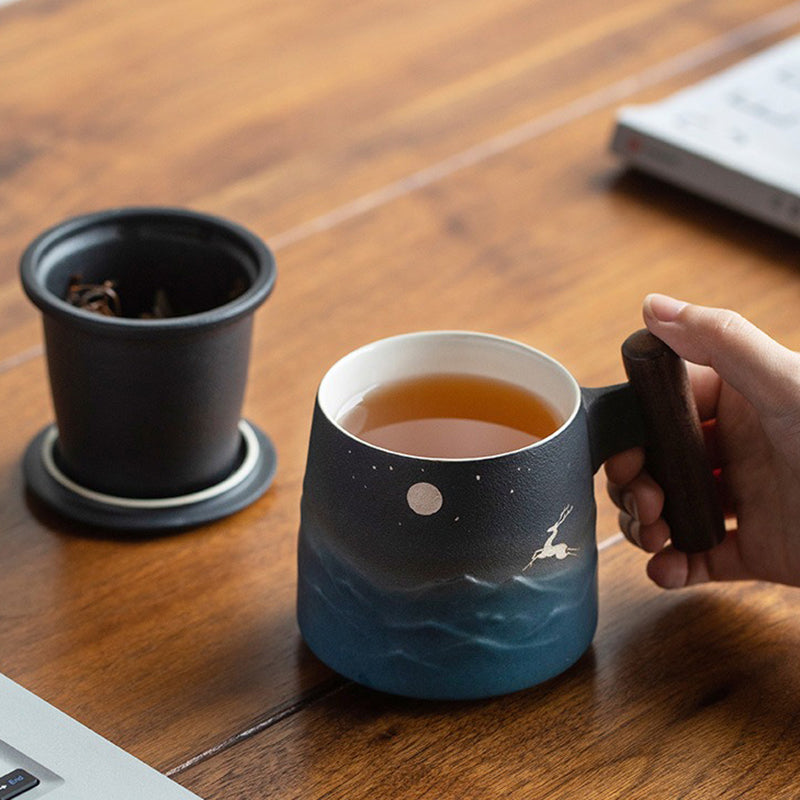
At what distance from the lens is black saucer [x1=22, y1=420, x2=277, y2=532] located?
0.88 metres

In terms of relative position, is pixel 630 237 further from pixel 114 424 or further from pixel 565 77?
pixel 114 424

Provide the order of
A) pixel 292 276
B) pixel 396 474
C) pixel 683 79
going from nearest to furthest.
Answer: pixel 396 474 < pixel 292 276 < pixel 683 79

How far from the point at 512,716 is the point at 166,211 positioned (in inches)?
14.9

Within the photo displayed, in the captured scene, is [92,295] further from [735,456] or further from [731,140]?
[731,140]

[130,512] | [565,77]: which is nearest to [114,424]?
[130,512]

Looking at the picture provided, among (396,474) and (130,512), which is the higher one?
(396,474)

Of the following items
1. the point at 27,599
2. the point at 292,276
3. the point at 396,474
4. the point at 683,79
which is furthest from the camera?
the point at 683,79

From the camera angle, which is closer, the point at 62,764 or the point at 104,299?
the point at 62,764

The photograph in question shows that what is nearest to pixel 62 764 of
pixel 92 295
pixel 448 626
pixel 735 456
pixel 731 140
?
pixel 448 626

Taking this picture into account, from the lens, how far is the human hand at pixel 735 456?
0.77m

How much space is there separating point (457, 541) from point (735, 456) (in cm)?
23

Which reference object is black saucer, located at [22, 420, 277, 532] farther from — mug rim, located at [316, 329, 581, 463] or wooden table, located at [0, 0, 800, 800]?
mug rim, located at [316, 329, 581, 463]

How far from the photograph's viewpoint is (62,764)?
2.23ft

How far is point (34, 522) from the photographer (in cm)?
90
